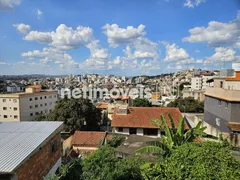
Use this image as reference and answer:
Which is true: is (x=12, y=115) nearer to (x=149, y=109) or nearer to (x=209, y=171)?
(x=149, y=109)

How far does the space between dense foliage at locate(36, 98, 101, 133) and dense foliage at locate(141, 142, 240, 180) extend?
21955mm

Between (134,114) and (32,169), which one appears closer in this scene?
(32,169)

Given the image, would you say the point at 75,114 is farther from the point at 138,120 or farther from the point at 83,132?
the point at 138,120

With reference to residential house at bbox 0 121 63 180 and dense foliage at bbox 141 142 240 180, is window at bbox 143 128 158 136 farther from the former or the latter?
dense foliage at bbox 141 142 240 180

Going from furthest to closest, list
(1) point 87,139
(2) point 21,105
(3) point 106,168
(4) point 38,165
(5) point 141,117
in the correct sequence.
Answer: (2) point 21,105
(5) point 141,117
(1) point 87,139
(4) point 38,165
(3) point 106,168

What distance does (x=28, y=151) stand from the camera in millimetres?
6465

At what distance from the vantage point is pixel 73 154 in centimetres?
1761

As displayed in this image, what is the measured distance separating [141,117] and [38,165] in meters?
16.7

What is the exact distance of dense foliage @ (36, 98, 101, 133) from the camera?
2514 centimetres

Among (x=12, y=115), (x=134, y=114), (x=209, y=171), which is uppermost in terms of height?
(x=209, y=171)

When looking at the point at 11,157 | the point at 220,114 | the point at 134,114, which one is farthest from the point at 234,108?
the point at 11,157

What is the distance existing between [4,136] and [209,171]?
789 cm

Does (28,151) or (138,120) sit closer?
(28,151)

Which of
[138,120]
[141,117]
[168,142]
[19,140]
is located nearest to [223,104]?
[141,117]
